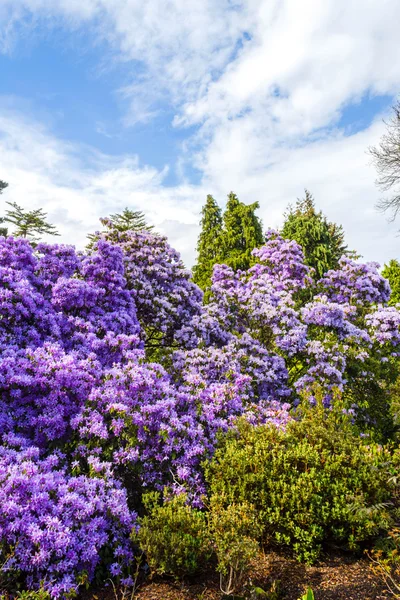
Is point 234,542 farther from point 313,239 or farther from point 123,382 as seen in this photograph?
point 313,239

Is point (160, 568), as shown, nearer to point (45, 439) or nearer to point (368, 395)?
point (45, 439)

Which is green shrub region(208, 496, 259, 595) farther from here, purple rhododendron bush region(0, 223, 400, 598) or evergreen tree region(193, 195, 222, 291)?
evergreen tree region(193, 195, 222, 291)

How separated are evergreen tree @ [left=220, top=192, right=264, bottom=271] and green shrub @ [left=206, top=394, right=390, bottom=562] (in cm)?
1993

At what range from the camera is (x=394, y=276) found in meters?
28.7

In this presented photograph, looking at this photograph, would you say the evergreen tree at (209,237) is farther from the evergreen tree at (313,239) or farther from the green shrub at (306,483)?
the green shrub at (306,483)

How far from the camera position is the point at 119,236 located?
12.2 meters

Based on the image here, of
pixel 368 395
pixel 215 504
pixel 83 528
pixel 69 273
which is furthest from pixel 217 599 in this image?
pixel 368 395

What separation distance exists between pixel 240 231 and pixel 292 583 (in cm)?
2356

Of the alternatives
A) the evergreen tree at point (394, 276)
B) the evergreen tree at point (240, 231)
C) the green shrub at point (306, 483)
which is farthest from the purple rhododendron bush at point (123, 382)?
the evergreen tree at point (394, 276)

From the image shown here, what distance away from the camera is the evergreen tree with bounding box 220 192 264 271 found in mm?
26516

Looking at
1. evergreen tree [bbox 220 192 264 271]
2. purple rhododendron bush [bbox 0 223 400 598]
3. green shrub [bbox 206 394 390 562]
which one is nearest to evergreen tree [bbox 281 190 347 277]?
evergreen tree [bbox 220 192 264 271]

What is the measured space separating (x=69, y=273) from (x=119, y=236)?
11.2 feet

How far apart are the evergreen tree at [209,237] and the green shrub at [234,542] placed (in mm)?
22327

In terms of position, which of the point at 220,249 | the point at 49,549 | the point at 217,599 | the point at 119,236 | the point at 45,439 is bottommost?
the point at 217,599
